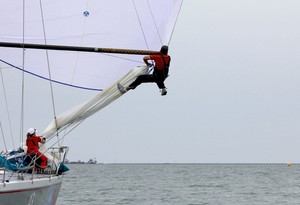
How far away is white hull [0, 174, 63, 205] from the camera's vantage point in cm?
1173

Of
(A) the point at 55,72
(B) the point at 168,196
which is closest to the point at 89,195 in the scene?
(B) the point at 168,196

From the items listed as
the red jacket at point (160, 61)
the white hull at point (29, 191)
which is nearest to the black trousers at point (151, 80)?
the red jacket at point (160, 61)

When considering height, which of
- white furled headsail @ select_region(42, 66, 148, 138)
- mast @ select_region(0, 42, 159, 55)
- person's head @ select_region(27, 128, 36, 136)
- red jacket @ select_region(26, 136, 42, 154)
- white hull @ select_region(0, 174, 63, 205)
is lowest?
white hull @ select_region(0, 174, 63, 205)

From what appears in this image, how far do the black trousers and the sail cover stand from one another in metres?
1.21

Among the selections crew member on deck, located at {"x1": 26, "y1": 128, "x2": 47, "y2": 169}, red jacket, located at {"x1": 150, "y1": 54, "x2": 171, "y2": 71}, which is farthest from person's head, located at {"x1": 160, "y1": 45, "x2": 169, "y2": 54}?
crew member on deck, located at {"x1": 26, "y1": 128, "x2": 47, "y2": 169}

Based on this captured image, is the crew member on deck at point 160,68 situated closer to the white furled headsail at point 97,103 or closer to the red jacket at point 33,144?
the white furled headsail at point 97,103

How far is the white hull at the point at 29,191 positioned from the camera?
38.5 feet

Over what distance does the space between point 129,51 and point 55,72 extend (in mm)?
2765

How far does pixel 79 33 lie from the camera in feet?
49.3

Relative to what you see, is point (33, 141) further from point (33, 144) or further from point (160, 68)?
point (160, 68)

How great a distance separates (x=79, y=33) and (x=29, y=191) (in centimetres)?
404

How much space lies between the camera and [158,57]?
13.2 m

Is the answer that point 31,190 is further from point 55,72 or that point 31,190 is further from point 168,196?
point 168,196

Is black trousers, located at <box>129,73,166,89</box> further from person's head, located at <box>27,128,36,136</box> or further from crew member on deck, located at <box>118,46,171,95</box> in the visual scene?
person's head, located at <box>27,128,36,136</box>
